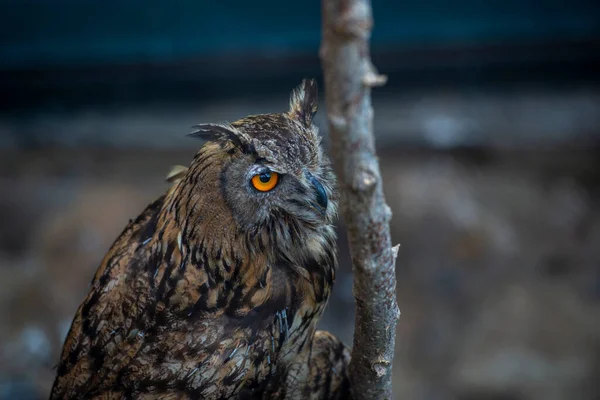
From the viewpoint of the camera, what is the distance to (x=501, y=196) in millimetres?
4840

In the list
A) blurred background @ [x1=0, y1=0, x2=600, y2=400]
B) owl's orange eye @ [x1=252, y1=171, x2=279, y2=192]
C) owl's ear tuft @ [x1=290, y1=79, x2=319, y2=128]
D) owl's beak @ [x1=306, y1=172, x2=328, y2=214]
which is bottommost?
owl's orange eye @ [x1=252, y1=171, x2=279, y2=192]

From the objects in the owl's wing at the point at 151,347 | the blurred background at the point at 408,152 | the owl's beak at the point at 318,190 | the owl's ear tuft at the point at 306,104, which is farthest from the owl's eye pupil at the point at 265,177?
the blurred background at the point at 408,152

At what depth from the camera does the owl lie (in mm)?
1688

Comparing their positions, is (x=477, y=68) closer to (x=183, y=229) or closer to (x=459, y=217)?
(x=459, y=217)

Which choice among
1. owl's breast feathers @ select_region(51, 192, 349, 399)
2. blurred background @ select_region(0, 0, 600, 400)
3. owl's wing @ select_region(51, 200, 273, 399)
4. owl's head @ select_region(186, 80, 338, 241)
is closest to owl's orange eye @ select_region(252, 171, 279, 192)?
owl's head @ select_region(186, 80, 338, 241)

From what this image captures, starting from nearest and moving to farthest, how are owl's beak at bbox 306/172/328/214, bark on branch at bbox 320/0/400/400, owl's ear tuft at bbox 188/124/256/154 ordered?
bark on branch at bbox 320/0/400/400 < owl's ear tuft at bbox 188/124/256/154 < owl's beak at bbox 306/172/328/214

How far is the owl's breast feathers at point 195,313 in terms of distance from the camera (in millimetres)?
1750

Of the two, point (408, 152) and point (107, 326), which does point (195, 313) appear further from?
point (408, 152)

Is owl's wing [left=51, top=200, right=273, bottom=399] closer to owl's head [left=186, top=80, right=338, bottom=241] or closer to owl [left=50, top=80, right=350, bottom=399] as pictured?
owl [left=50, top=80, right=350, bottom=399]

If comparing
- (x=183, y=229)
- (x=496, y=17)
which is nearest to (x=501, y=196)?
(x=496, y=17)

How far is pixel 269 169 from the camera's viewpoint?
1.62 metres

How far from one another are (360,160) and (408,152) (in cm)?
399

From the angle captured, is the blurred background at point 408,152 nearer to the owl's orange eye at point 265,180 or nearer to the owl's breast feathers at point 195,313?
the owl's breast feathers at point 195,313

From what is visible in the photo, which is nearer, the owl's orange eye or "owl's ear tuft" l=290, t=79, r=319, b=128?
the owl's orange eye
